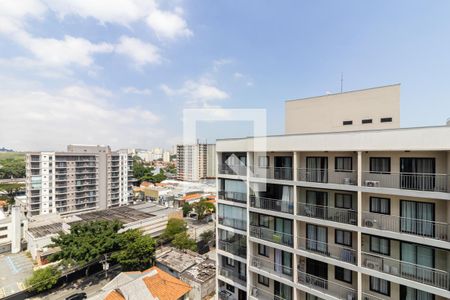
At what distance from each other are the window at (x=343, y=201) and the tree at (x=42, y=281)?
81.1 ft

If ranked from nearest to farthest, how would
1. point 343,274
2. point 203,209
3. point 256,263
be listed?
point 343,274 < point 256,263 < point 203,209

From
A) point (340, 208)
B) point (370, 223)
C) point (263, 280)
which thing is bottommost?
point (263, 280)

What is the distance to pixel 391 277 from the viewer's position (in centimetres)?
779

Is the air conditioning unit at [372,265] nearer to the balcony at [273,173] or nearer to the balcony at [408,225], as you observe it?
the balcony at [408,225]

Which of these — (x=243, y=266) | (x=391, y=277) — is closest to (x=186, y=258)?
(x=243, y=266)

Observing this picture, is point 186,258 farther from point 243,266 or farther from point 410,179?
point 410,179

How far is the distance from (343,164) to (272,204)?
3697 mm

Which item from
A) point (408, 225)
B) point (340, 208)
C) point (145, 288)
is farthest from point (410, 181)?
point (145, 288)

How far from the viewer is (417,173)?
7.81 meters

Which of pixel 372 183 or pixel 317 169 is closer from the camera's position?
pixel 372 183

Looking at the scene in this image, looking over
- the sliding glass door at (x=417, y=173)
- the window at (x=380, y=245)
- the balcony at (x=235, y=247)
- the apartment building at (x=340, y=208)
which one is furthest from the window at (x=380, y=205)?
the balcony at (x=235, y=247)

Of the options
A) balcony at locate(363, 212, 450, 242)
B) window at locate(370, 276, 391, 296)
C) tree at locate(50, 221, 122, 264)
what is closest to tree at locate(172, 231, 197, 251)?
tree at locate(50, 221, 122, 264)

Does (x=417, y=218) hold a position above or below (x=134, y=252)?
above

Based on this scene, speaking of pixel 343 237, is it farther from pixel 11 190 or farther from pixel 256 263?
pixel 11 190
